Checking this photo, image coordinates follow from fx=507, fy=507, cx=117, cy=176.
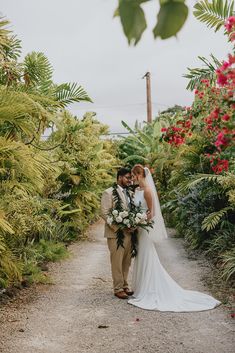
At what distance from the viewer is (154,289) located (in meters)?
6.92

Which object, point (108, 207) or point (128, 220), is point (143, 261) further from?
point (108, 207)

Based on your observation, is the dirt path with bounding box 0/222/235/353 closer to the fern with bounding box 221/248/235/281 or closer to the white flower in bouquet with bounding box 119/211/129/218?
the fern with bounding box 221/248/235/281

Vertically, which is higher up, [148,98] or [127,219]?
[148,98]

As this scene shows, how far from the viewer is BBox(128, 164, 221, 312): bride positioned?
255 inches

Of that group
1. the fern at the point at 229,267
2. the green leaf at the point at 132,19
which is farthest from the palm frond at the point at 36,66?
the green leaf at the point at 132,19

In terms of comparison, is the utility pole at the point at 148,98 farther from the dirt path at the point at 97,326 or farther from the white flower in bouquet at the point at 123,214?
the white flower in bouquet at the point at 123,214

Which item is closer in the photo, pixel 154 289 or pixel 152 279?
pixel 154 289

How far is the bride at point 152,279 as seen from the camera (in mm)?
6484

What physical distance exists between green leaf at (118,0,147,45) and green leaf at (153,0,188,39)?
3 cm

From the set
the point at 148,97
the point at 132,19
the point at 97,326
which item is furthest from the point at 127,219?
the point at 148,97

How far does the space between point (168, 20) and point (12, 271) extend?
5.86 metres

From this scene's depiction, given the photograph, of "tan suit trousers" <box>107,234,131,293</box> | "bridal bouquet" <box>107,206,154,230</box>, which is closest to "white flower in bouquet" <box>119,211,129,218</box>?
"bridal bouquet" <box>107,206,154,230</box>

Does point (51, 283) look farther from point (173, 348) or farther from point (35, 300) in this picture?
point (173, 348)

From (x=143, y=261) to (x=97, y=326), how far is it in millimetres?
1621
